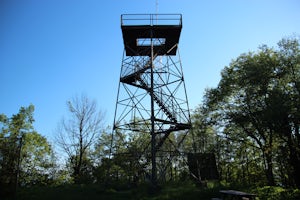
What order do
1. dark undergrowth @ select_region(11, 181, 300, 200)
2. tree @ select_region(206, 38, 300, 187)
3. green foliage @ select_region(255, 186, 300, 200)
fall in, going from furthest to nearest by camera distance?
tree @ select_region(206, 38, 300, 187) < dark undergrowth @ select_region(11, 181, 300, 200) < green foliage @ select_region(255, 186, 300, 200)

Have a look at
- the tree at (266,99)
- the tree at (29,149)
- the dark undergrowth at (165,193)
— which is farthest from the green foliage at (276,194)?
the tree at (29,149)

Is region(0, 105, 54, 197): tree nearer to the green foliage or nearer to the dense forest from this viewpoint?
the dense forest

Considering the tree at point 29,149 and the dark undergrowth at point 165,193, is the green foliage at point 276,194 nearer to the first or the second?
the dark undergrowth at point 165,193

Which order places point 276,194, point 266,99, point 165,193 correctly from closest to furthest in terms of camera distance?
point 276,194 → point 165,193 → point 266,99

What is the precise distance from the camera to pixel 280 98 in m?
15.3

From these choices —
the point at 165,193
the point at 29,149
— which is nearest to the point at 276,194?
the point at 165,193

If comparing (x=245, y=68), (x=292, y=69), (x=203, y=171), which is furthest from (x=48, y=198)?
(x=292, y=69)

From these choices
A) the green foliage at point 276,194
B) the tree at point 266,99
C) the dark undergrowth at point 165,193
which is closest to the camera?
the green foliage at point 276,194

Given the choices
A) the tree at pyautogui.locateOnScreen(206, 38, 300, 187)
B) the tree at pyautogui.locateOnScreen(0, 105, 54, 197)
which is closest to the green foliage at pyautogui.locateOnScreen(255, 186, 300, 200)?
the tree at pyautogui.locateOnScreen(206, 38, 300, 187)

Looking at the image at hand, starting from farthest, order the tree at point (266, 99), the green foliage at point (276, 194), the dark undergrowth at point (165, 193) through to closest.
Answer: the tree at point (266, 99) → the dark undergrowth at point (165, 193) → the green foliage at point (276, 194)

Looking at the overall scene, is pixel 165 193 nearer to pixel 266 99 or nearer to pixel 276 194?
pixel 276 194

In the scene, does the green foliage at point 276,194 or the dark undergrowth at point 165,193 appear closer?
the green foliage at point 276,194

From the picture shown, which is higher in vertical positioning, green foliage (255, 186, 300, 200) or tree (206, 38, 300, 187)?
tree (206, 38, 300, 187)

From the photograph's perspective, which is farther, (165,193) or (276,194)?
(165,193)
